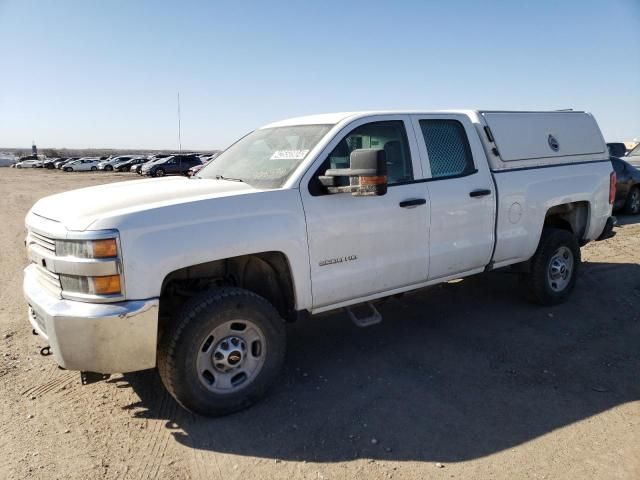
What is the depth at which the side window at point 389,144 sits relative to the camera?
13.3 feet

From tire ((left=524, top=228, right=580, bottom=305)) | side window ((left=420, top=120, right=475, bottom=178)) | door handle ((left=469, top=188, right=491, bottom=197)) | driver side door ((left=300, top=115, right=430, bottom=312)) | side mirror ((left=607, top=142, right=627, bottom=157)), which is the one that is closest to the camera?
driver side door ((left=300, top=115, right=430, bottom=312))

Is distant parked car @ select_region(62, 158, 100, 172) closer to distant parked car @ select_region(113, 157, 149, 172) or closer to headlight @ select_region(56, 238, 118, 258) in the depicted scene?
distant parked car @ select_region(113, 157, 149, 172)

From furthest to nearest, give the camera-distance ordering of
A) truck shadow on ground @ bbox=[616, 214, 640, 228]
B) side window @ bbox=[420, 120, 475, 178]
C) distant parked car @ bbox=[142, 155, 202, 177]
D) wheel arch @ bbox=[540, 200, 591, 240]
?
distant parked car @ bbox=[142, 155, 202, 177]
truck shadow on ground @ bbox=[616, 214, 640, 228]
wheel arch @ bbox=[540, 200, 591, 240]
side window @ bbox=[420, 120, 475, 178]

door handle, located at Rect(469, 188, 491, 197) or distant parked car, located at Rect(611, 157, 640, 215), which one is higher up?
door handle, located at Rect(469, 188, 491, 197)

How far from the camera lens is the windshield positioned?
3883mm

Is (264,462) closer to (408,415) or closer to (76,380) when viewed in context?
(408,415)

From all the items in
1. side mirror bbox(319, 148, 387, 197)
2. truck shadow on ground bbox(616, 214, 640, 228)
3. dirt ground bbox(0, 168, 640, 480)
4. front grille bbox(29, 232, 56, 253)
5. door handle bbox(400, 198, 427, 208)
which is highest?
side mirror bbox(319, 148, 387, 197)

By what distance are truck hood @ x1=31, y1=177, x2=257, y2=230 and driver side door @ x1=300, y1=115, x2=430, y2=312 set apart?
23.7 inches

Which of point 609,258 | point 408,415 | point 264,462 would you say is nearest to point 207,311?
point 264,462

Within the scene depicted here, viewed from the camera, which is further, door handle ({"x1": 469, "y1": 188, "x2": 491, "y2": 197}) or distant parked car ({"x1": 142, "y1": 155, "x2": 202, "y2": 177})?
distant parked car ({"x1": 142, "y1": 155, "x2": 202, "y2": 177})

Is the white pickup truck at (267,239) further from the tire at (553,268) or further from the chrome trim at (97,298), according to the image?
the tire at (553,268)

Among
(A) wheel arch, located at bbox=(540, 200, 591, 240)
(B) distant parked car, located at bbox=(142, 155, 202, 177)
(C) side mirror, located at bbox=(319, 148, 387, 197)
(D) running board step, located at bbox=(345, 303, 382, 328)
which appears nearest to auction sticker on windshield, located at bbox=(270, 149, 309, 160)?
(C) side mirror, located at bbox=(319, 148, 387, 197)

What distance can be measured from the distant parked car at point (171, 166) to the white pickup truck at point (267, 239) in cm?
3445

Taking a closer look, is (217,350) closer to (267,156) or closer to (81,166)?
(267,156)
